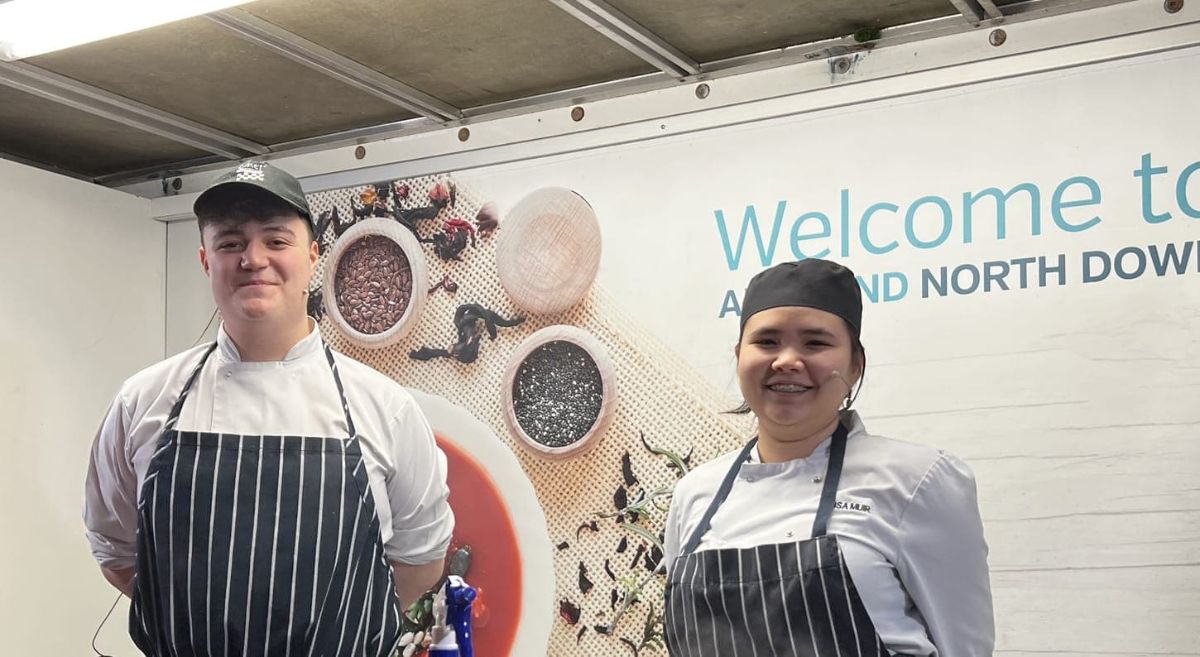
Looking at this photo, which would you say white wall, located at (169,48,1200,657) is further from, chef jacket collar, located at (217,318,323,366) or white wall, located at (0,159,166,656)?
white wall, located at (0,159,166,656)

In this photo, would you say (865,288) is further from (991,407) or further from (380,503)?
(380,503)

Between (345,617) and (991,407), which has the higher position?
(991,407)

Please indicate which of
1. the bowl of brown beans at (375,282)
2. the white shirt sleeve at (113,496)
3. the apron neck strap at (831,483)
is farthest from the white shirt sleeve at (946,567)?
the bowl of brown beans at (375,282)


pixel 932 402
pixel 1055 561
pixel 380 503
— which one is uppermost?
pixel 932 402

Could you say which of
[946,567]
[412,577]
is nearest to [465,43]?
[412,577]

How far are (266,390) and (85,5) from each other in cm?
89

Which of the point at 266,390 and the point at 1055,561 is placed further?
the point at 1055,561

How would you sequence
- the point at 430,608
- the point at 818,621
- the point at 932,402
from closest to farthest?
1. the point at 818,621
2. the point at 932,402
3. the point at 430,608

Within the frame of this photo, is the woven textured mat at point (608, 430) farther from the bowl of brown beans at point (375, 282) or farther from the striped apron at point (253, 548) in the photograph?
the striped apron at point (253, 548)

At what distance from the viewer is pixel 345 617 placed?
2236 mm

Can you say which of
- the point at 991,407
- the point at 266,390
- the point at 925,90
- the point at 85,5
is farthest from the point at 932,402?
the point at 85,5

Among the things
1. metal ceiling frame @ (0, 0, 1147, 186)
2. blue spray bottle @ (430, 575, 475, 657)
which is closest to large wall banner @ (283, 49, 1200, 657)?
metal ceiling frame @ (0, 0, 1147, 186)

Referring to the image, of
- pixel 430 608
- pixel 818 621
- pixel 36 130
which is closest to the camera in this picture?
pixel 818 621

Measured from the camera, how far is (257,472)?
2229 millimetres
